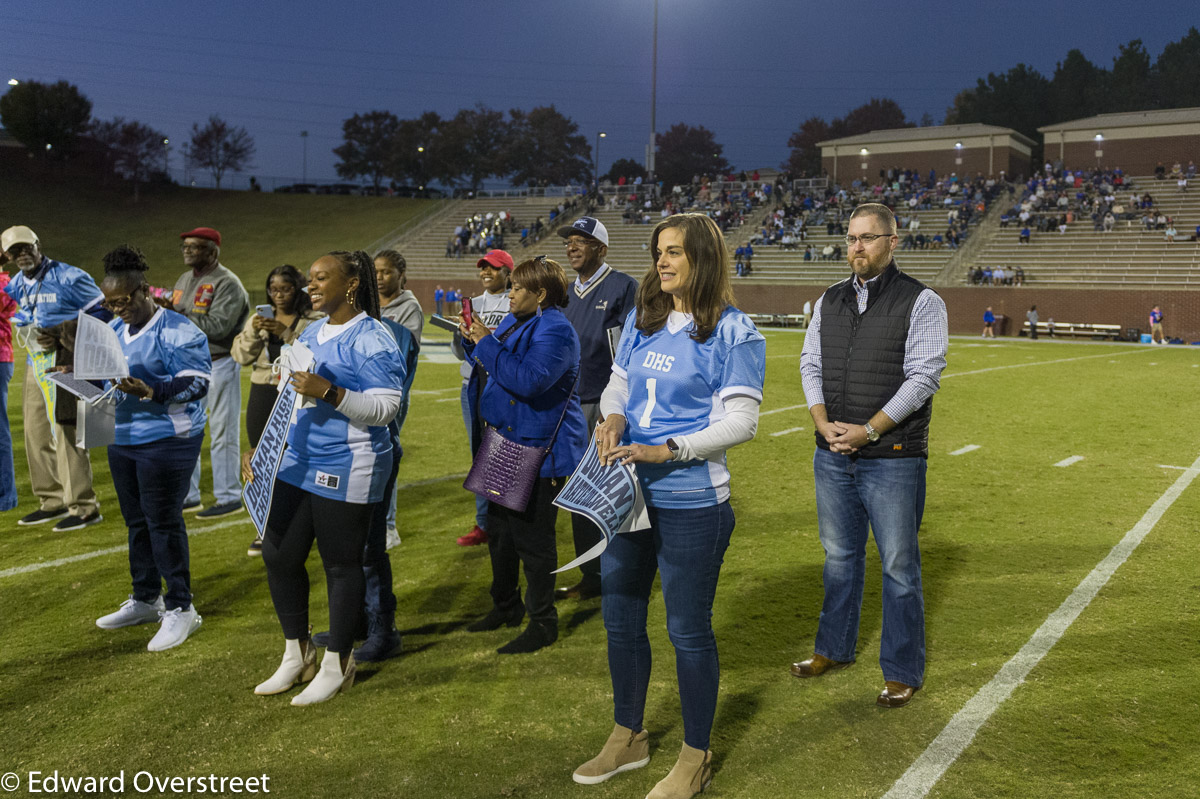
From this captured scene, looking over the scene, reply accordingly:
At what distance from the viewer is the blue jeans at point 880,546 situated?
3787mm

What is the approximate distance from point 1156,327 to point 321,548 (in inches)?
1303

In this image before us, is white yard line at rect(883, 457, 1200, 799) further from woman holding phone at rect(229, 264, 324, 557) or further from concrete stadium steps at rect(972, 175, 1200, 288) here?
concrete stadium steps at rect(972, 175, 1200, 288)

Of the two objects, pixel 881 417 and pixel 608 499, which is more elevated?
pixel 881 417

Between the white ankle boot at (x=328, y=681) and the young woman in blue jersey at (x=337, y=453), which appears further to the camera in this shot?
the white ankle boot at (x=328, y=681)

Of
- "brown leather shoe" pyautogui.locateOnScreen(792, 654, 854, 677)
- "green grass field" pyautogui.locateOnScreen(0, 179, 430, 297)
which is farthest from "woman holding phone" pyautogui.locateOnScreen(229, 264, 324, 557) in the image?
"green grass field" pyautogui.locateOnScreen(0, 179, 430, 297)

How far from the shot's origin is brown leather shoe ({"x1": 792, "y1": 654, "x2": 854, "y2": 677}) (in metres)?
4.15

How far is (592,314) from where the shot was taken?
5254 mm

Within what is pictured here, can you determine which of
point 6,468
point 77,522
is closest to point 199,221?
point 6,468

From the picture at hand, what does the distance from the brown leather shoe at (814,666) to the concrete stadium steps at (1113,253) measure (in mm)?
34629

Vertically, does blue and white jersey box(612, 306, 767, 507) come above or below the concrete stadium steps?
below

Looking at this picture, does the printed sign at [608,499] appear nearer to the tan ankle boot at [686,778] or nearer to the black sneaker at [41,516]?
the tan ankle boot at [686,778]

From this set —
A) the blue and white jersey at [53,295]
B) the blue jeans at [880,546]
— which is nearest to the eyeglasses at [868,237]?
the blue jeans at [880,546]

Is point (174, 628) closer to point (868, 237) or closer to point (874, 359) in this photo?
point (874, 359)

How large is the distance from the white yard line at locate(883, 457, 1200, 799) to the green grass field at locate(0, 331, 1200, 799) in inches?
1.8
